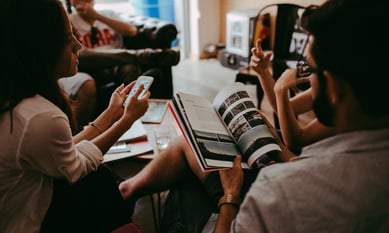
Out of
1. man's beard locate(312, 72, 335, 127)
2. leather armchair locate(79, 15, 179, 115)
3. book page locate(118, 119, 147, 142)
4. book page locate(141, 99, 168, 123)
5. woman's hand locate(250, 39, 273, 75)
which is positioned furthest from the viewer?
leather armchair locate(79, 15, 179, 115)

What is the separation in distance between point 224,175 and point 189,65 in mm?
2949

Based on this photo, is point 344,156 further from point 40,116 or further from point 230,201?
point 40,116

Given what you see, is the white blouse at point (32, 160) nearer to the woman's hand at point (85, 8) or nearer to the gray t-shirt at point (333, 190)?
the gray t-shirt at point (333, 190)

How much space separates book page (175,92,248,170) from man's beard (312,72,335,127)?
331mm

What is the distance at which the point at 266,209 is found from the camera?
563mm

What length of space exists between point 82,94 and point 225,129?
1173 millimetres

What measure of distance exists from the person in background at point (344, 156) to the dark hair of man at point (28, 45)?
0.56 m

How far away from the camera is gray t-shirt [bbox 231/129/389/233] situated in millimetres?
515

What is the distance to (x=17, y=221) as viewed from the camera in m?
0.78

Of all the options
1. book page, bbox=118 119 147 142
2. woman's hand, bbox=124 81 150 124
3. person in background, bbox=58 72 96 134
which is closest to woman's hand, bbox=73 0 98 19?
person in background, bbox=58 72 96 134

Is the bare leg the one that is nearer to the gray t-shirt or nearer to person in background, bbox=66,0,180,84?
the gray t-shirt

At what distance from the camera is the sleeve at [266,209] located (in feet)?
1.82

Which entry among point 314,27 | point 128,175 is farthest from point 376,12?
point 128,175

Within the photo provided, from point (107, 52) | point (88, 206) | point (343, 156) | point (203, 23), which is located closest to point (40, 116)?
point (88, 206)
